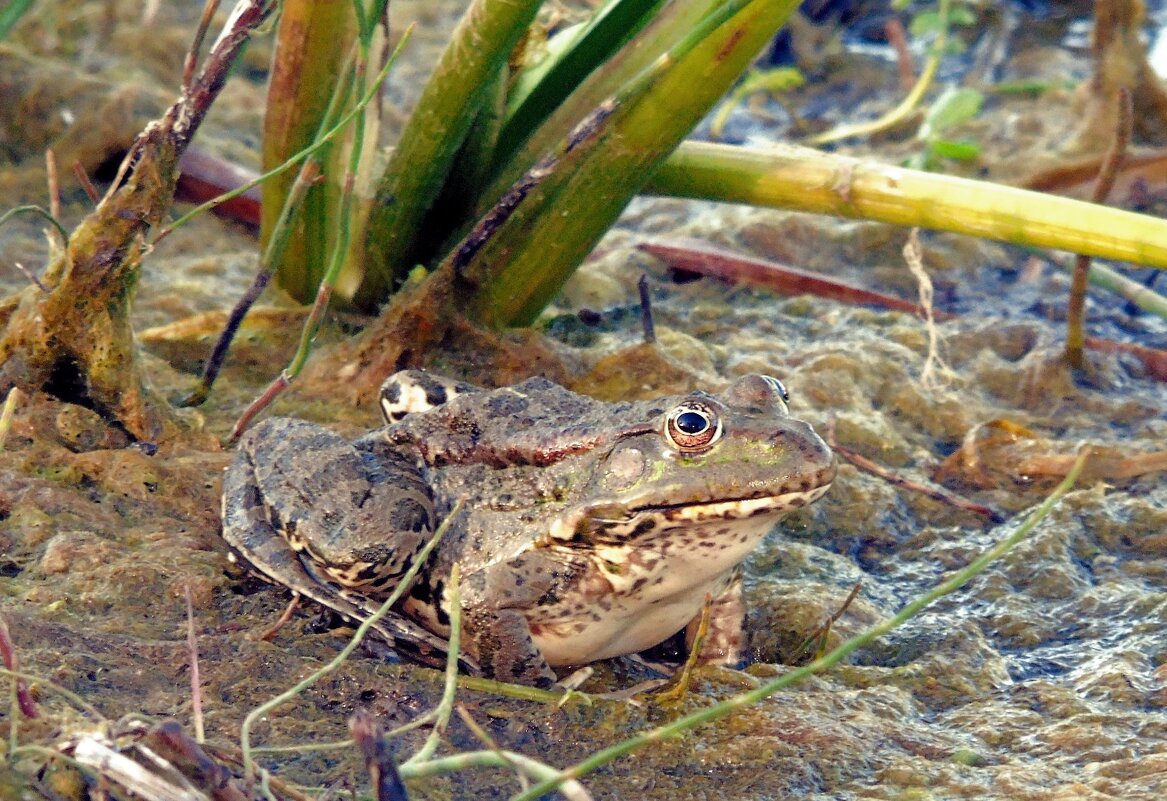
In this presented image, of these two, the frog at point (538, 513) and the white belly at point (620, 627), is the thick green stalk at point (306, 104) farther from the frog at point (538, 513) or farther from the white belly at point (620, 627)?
the white belly at point (620, 627)

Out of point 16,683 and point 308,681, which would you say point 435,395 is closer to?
point 308,681

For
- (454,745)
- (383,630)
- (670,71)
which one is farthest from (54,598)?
(670,71)

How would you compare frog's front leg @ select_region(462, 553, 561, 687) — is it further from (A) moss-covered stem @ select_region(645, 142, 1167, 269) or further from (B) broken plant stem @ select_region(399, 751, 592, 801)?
(A) moss-covered stem @ select_region(645, 142, 1167, 269)

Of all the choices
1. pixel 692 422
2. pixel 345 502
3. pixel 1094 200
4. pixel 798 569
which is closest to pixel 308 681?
pixel 345 502

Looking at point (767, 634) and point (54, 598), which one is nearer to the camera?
point (54, 598)

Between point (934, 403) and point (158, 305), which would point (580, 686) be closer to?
point (934, 403)

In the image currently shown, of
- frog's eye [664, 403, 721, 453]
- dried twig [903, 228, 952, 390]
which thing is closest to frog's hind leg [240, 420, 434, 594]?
frog's eye [664, 403, 721, 453]

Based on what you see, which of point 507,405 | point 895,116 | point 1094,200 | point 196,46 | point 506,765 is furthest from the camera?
point 895,116
